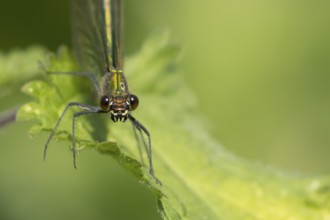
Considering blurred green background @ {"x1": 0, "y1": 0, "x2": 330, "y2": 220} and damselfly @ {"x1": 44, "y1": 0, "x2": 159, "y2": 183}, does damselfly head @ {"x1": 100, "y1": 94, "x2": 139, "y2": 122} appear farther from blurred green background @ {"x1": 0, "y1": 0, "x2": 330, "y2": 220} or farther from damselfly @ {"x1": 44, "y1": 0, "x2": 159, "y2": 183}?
blurred green background @ {"x1": 0, "y1": 0, "x2": 330, "y2": 220}

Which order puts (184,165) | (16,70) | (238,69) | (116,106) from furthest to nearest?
(238,69), (16,70), (184,165), (116,106)

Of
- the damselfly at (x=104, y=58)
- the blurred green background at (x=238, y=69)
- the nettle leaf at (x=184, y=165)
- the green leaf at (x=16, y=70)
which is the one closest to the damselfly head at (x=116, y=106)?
the damselfly at (x=104, y=58)

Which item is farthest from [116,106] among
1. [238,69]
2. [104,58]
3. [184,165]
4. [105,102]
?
[238,69]

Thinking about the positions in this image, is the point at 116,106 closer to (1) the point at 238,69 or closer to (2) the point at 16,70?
(2) the point at 16,70

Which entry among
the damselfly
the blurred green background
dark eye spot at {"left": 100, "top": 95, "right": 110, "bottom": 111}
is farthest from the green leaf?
the blurred green background

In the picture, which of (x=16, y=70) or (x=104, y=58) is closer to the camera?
(x=104, y=58)

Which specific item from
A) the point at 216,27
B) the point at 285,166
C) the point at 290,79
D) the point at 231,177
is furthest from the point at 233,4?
the point at 231,177
